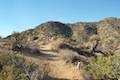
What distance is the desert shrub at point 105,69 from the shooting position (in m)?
14.8

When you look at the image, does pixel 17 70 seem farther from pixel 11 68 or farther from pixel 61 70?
pixel 61 70

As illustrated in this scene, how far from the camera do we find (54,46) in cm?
2294

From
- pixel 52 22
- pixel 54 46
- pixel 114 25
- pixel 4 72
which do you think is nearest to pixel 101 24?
pixel 114 25

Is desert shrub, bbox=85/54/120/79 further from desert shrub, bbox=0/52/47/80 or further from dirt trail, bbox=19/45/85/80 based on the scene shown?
desert shrub, bbox=0/52/47/80

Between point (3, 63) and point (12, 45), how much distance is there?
6428mm

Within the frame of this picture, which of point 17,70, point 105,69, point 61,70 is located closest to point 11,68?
point 17,70

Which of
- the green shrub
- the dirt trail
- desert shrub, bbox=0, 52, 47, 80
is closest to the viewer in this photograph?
the green shrub

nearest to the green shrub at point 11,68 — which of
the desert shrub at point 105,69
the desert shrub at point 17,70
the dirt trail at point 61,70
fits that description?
the desert shrub at point 17,70

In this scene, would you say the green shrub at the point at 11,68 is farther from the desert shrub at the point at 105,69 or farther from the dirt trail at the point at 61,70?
the desert shrub at the point at 105,69

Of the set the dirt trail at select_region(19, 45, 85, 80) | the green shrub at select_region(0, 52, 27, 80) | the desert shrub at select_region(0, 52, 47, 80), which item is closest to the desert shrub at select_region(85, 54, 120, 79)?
the dirt trail at select_region(19, 45, 85, 80)

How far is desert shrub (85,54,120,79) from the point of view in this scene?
1482cm

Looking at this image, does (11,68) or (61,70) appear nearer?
(11,68)

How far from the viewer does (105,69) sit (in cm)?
1505

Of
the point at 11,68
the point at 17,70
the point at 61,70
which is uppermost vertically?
the point at 11,68
